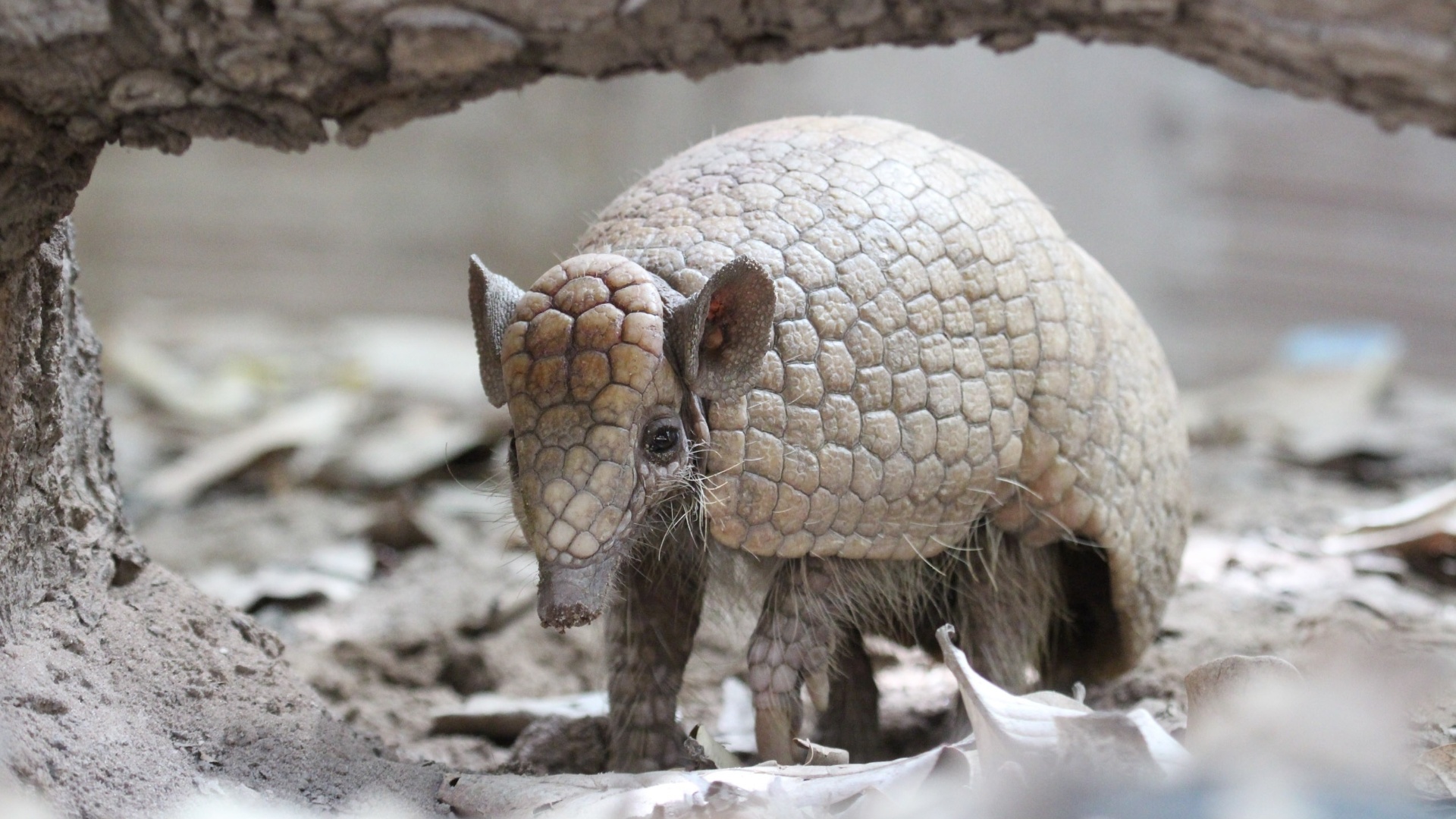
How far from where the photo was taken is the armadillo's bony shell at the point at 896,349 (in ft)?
10.7

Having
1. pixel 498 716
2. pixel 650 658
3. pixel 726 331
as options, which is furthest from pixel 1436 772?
pixel 498 716

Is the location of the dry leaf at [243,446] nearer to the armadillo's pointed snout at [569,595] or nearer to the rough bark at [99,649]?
the rough bark at [99,649]

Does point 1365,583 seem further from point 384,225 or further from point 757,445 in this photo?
point 384,225

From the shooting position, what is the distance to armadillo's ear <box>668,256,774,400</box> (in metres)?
3.04

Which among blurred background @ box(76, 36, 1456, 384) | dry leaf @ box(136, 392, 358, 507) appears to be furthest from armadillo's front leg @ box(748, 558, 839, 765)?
blurred background @ box(76, 36, 1456, 384)

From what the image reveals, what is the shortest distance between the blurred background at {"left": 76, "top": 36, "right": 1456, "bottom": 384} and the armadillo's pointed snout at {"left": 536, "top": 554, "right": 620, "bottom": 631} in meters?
10.1

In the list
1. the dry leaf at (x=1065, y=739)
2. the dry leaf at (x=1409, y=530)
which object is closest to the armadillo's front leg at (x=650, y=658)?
the dry leaf at (x=1065, y=739)

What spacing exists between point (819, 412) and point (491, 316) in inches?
32.7

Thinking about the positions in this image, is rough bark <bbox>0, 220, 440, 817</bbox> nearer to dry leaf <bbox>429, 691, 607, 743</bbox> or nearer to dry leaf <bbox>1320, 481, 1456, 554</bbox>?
dry leaf <bbox>429, 691, 607, 743</bbox>

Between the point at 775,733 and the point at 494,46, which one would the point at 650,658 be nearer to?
the point at 775,733

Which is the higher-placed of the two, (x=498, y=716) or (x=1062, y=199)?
(x=1062, y=199)

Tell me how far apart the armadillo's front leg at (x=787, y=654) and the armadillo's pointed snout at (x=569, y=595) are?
60 cm

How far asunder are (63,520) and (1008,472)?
245 cm

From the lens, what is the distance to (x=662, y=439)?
315 cm
